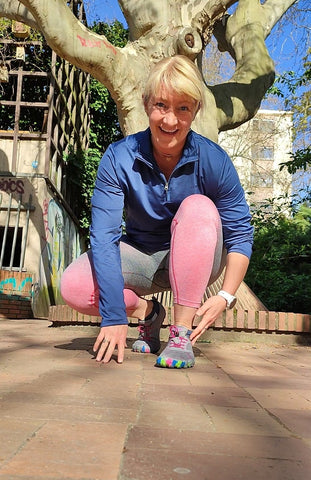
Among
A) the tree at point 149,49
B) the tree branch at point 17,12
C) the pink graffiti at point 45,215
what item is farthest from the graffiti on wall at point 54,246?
the tree at point 149,49

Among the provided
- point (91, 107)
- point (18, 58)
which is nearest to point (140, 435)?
point (18, 58)

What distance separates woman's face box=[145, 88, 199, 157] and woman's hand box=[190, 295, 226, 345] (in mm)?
742

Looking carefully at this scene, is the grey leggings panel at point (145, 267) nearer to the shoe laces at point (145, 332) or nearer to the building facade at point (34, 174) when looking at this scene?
the shoe laces at point (145, 332)

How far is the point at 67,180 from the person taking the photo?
555 inches

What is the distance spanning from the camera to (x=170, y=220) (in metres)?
2.64

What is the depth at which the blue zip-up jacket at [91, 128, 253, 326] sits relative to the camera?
7.86 feet

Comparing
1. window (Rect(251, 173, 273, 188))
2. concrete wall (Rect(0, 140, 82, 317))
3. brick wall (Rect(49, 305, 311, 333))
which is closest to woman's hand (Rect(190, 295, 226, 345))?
brick wall (Rect(49, 305, 311, 333))

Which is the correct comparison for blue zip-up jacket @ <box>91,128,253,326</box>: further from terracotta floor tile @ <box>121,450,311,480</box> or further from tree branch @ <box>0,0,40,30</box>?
tree branch @ <box>0,0,40,30</box>

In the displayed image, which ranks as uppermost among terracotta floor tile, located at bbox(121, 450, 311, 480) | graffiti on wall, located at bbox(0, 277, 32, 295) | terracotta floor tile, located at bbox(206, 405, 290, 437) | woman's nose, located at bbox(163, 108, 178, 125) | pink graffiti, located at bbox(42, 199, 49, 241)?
pink graffiti, located at bbox(42, 199, 49, 241)

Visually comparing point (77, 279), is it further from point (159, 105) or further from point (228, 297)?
point (159, 105)

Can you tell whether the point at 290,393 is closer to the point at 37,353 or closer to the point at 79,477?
the point at 79,477

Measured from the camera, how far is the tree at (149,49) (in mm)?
5660

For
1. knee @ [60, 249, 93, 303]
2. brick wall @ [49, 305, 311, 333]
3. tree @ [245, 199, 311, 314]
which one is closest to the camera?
knee @ [60, 249, 93, 303]

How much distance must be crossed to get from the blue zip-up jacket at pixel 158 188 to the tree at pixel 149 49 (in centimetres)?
329
